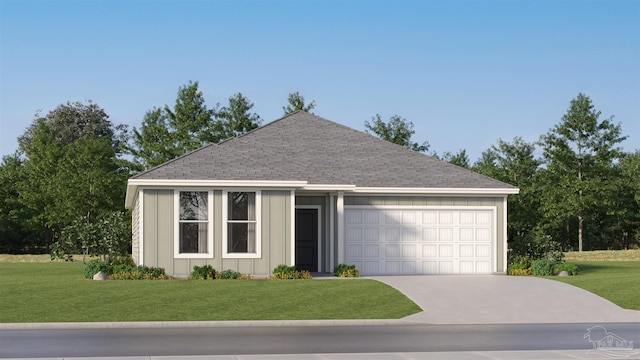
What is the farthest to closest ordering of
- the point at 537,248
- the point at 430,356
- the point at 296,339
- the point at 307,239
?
the point at 537,248 < the point at 307,239 < the point at 296,339 < the point at 430,356

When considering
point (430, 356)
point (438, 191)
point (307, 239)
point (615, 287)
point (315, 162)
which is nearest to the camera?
point (430, 356)

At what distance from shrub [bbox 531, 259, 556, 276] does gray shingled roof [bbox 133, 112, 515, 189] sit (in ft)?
10.1

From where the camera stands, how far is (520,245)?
114ft

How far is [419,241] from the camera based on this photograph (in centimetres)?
3178

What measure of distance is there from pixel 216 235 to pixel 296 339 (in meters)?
12.4

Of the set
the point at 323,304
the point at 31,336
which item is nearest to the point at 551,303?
the point at 323,304

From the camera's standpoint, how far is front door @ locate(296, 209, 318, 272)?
32062 mm

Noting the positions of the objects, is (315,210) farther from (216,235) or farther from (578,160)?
(578,160)

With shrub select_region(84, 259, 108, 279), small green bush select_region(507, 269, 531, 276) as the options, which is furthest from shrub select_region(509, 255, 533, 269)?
shrub select_region(84, 259, 108, 279)

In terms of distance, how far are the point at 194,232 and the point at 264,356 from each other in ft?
49.6

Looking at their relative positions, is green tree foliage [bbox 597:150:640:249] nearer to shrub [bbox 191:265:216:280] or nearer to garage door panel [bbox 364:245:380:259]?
garage door panel [bbox 364:245:380:259]

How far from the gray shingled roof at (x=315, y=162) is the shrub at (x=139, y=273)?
291cm

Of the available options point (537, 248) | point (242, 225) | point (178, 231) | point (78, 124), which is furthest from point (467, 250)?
point (78, 124)

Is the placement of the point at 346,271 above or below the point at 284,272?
below
